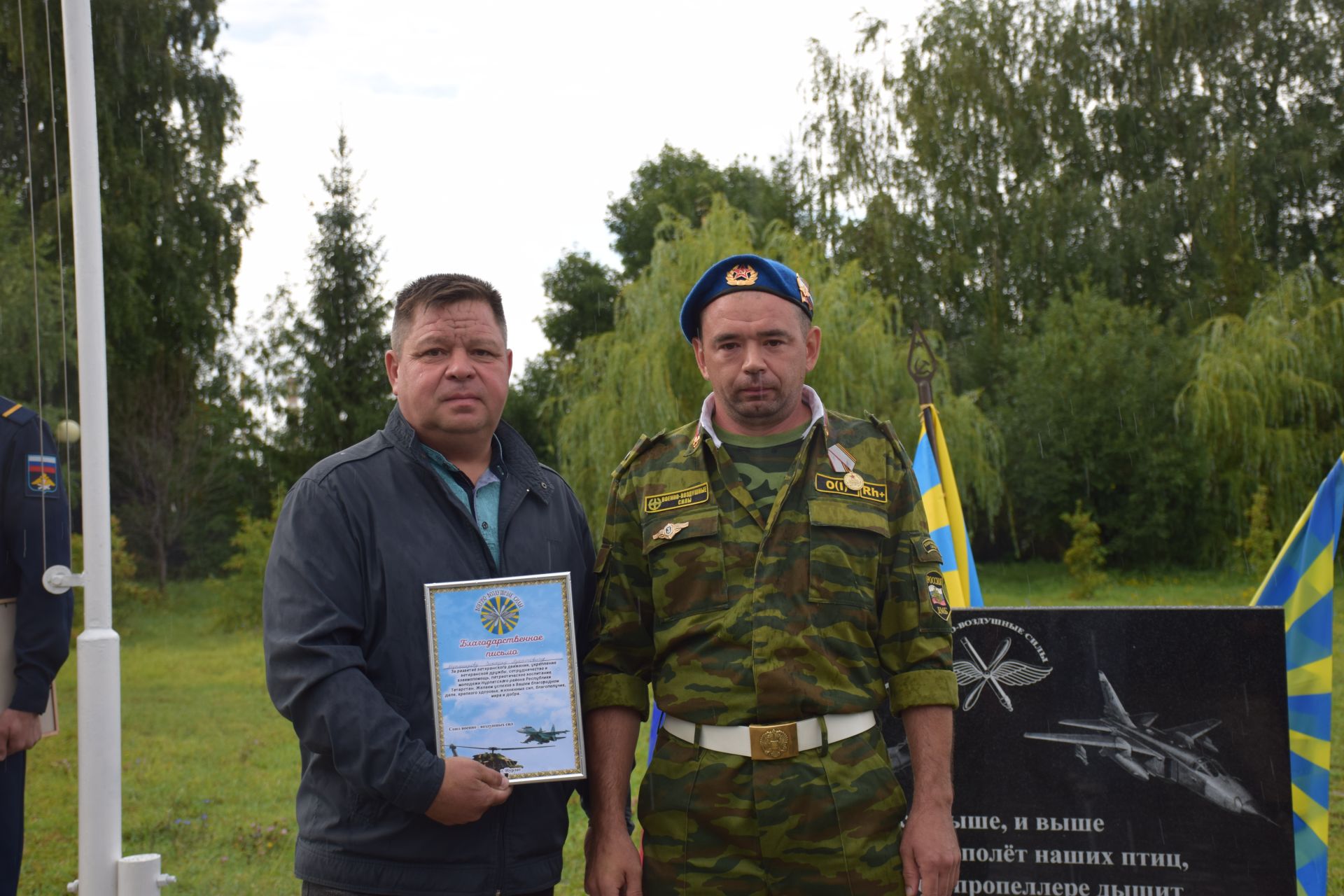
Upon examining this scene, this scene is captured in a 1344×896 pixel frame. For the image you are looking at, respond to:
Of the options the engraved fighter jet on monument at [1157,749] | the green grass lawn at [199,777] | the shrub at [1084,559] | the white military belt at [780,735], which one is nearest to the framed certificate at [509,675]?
the white military belt at [780,735]

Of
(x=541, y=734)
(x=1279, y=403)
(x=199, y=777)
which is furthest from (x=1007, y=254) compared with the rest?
(x=541, y=734)

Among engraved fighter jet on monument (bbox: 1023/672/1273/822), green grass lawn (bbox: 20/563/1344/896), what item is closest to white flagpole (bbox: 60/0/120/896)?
engraved fighter jet on monument (bbox: 1023/672/1273/822)

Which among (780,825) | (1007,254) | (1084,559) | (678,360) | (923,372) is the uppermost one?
(1007,254)

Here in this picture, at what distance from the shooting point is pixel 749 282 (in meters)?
2.69

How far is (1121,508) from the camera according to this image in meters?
22.4

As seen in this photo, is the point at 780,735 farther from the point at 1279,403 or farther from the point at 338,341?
the point at 338,341

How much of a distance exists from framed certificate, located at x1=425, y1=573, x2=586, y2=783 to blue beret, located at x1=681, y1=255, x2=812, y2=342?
82 cm

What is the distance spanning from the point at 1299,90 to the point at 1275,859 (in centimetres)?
2612

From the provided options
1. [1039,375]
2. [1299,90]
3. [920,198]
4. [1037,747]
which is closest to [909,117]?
[920,198]

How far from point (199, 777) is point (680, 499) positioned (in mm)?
6848

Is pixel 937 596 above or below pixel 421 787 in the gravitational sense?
above

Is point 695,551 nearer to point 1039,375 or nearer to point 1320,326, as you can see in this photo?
point 1320,326

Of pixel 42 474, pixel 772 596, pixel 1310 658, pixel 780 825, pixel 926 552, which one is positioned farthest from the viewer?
pixel 1310 658

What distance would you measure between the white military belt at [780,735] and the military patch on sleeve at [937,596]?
0.28 metres
